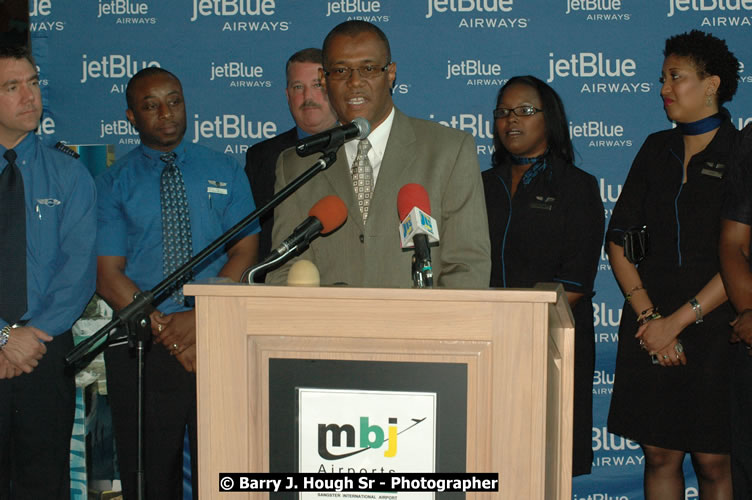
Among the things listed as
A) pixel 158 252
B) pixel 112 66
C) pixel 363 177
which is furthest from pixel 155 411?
pixel 112 66

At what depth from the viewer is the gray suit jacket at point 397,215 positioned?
2.44 m

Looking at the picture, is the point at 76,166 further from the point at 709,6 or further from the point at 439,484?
the point at 709,6

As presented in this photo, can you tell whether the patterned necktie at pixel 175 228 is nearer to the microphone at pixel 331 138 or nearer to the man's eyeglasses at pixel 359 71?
the man's eyeglasses at pixel 359 71

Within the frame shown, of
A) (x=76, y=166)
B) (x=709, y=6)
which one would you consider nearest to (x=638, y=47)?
(x=709, y=6)

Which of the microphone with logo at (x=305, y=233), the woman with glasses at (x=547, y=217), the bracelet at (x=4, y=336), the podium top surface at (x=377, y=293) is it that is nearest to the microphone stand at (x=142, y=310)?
the microphone with logo at (x=305, y=233)

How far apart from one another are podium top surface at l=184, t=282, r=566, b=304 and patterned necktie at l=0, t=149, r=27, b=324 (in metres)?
1.87

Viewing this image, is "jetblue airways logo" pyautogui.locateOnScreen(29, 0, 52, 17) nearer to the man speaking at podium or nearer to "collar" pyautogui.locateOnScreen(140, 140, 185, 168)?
"collar" pyautogui.locateOnScreen(140, 140, 185, 168)

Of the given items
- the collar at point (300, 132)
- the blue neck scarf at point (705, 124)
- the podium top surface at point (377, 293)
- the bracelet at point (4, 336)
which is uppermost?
the collar at point (300, 132)

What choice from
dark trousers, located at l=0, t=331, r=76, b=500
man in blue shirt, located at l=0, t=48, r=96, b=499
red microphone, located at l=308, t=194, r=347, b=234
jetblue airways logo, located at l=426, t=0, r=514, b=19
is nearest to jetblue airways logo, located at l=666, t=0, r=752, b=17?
jetblue airways logo, located at l=426, t=0, r=514, b=19

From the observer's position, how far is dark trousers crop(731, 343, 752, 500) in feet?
9.45

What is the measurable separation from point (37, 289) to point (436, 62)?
228 cm

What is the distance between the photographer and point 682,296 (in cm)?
341

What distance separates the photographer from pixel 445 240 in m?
2.46

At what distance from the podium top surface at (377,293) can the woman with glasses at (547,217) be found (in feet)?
6.15
